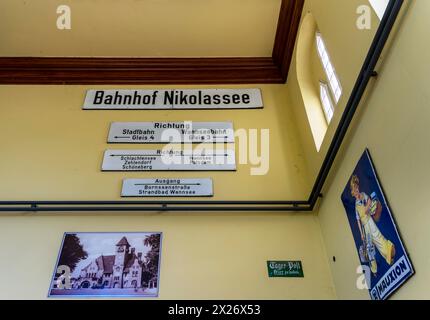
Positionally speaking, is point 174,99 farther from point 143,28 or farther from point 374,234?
point 374,234

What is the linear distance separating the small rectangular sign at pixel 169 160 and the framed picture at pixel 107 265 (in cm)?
64

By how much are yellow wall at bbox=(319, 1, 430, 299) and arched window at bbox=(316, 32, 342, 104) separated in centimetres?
68

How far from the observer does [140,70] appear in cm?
419

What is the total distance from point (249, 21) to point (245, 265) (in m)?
2.49

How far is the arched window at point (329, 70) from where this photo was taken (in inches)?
115

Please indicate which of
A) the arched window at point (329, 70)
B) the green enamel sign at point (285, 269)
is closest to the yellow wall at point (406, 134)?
the green enamel sign at point (285, 269)

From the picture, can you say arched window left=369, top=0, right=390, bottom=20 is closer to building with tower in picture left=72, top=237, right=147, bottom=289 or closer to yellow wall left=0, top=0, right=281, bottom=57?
yellow wall left=0, top=0, right=281, bottom=57

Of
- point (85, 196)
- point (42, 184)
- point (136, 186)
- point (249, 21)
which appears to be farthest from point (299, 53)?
point (42, 184)

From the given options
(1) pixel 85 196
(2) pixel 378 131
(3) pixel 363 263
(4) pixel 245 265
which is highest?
(1) pixel 85 196

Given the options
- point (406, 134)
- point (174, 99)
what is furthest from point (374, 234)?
point (174, 99)

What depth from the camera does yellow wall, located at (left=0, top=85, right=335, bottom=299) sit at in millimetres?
2639

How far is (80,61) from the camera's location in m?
4.19
